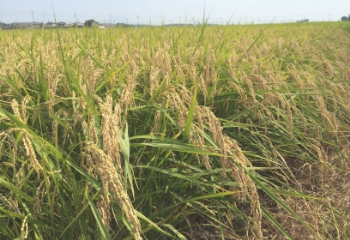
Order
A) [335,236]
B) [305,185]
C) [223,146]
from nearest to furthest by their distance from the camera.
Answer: [223,146] < [335,236] < [305,185]

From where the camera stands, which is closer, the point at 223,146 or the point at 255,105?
the point at 223,146

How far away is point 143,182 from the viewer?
1.48m

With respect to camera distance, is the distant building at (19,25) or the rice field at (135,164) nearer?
the rice field at (135,164)

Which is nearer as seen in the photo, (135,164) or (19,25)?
(135,164)

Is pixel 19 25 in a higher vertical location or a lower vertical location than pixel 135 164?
higher

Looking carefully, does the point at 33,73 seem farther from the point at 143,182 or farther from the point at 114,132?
the point at 114,132

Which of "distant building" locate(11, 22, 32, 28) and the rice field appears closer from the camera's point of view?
the rice field

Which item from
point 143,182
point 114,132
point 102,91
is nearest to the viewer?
point 114,132

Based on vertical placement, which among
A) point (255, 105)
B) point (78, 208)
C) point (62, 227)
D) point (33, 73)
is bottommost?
point (62, 227)

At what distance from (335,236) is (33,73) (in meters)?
1.82

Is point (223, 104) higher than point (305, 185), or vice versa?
point (223, 104)

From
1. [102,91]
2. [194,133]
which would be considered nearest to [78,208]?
[194,133]

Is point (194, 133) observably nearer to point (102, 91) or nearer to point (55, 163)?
point (55, 163)

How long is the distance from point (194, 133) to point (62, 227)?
0.64 m
